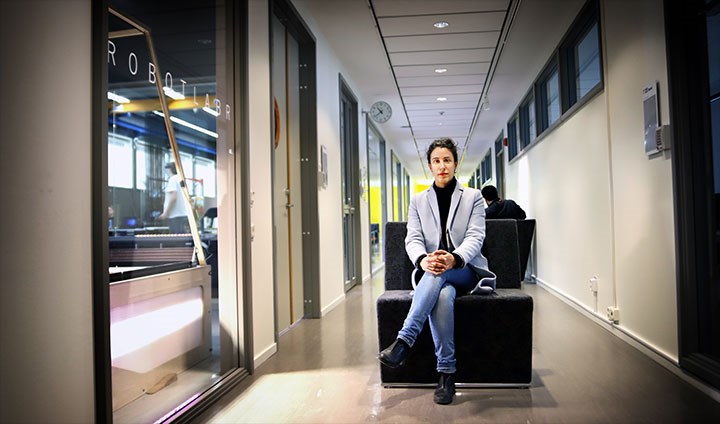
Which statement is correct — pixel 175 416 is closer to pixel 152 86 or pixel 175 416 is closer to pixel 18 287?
pixel 18 287

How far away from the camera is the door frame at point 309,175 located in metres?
4.86

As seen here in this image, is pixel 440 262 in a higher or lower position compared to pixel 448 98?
lower

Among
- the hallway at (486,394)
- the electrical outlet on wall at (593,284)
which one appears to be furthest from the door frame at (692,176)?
the electrical outlet on wall at (593,284)

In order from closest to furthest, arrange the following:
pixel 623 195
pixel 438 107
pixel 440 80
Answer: pixel 623 195, pixel 440 80, pixel 438 107

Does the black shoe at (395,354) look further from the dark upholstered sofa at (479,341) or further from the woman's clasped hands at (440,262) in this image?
the woman's clasped hands at (440,262)

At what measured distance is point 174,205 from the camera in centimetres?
307

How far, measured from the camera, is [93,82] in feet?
5.59

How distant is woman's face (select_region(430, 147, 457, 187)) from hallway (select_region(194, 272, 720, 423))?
3.81 feet

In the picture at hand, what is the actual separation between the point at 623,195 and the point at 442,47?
9.42 feet

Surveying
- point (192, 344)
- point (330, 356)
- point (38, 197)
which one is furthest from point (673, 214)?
point (38, 197)

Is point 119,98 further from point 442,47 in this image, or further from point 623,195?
point 442,47

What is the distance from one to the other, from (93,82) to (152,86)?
38.3 inches

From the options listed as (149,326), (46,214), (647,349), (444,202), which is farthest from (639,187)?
(46,214)

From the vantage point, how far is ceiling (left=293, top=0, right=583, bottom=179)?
15.4 feet
